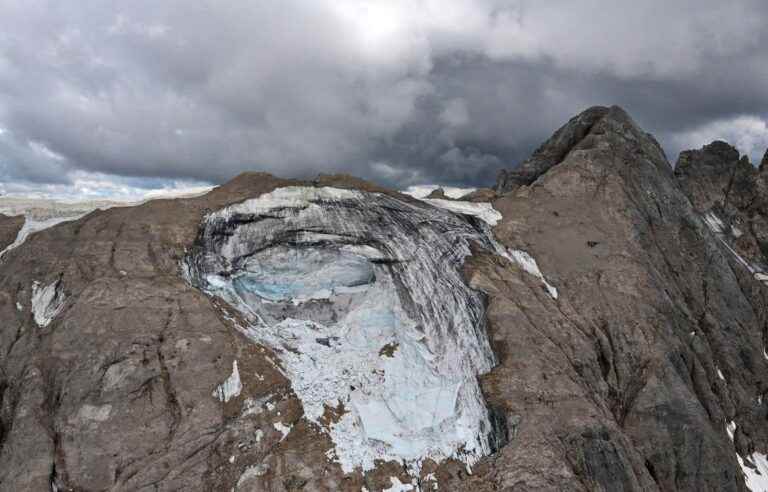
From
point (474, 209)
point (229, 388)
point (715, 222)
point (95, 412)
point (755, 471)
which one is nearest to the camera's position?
point (95, 412)

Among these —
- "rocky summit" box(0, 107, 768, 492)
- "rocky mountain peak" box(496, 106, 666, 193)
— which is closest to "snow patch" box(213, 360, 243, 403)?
"rocky summit" box(0, 107, 768, 492)

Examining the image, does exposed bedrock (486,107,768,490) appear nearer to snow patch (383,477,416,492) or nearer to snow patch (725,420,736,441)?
snow patch (725,420,736,441)

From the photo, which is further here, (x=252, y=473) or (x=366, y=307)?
(x=366, y=307)

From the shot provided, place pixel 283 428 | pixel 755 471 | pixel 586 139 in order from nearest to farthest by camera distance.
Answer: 1. pixel 283 428
2. pixel 755 471
3. pixel 586 139

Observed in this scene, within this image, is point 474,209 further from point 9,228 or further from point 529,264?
point 9,228

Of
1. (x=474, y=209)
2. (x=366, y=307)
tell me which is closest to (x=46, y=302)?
(x=366, y=307)

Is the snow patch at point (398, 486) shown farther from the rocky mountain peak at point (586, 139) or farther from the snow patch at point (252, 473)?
the rocky mountain peak at point (586, 139)

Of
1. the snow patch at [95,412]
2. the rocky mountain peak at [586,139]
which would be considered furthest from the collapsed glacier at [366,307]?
the rocky mountain peak at [586,139]
